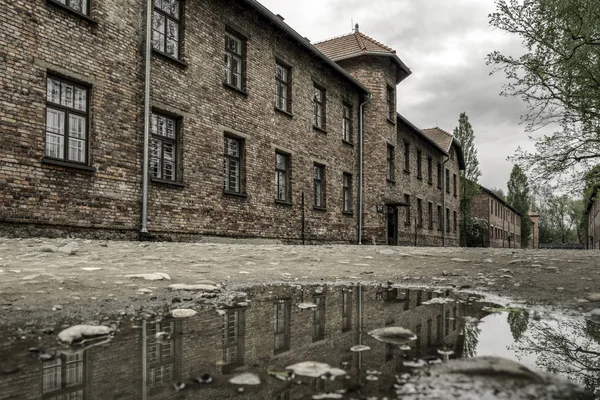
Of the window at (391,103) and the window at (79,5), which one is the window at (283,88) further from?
the window at (391,103)

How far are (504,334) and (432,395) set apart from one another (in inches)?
46.3

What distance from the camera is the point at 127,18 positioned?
31.4 feet

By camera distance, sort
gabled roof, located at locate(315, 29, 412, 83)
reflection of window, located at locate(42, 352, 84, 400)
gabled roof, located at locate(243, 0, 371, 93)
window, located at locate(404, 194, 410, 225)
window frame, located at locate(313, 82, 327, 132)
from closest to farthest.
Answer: reflection of window, located at locate(42, 352, 84, 400), gabled roof, located at locate(243, 0, 371, 93), window frame, located at locate(313, 82, 327, 132), gabled roof, located at locate(315, 29, 412, 83), window, located at locate(404, 194, 410, 225)

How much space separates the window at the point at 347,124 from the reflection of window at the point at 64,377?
17219mm

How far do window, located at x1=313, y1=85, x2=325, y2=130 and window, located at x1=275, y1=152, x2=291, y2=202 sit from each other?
104 inches

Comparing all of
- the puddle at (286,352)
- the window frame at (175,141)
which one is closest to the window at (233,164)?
the window frame at (175,141)

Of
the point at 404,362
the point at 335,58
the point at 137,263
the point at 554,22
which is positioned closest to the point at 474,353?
the point at 404,362

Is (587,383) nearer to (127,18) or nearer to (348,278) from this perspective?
(348,278)

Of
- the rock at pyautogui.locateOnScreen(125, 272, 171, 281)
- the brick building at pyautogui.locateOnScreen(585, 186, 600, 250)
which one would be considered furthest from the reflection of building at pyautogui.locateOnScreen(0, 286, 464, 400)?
the brick building at pyautogui.locateOnScreen(585, 186, 600, 250)

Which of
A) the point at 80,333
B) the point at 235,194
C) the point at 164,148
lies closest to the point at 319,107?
the point at 235,194

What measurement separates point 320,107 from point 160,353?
1588 centimetres

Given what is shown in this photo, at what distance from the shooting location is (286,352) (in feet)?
6.34

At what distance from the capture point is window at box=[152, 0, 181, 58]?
411 inches

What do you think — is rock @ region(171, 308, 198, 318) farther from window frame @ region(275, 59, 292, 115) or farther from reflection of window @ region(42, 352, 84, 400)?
window frame @ region(275, 59, 292, 115)
